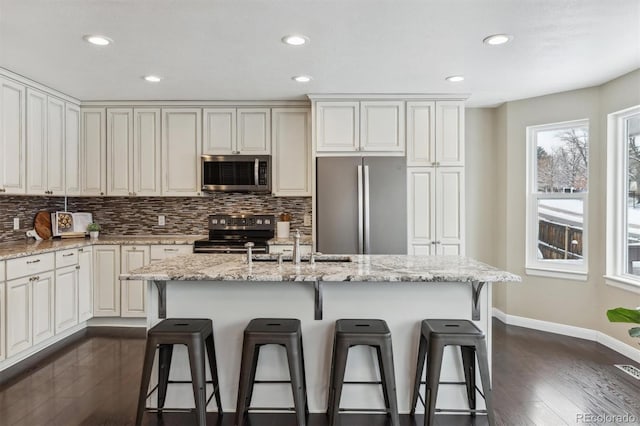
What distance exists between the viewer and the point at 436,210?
169 inches

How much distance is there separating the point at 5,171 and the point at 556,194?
5359 mm

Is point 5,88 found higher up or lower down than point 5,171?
higher up

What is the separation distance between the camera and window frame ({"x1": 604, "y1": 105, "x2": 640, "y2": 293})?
12.4 ft

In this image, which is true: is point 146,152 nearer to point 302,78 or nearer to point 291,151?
point 291,151

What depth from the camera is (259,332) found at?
7.35 feet

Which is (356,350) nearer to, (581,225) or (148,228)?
(581,225)

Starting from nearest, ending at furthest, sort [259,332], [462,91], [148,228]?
[259,332] < [462,91] < [148,228]

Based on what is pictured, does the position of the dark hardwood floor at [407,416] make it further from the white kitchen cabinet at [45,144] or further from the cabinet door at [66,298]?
the white kitchen cabinet at [45,144]

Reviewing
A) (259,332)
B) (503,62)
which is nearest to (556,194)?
(503,62)

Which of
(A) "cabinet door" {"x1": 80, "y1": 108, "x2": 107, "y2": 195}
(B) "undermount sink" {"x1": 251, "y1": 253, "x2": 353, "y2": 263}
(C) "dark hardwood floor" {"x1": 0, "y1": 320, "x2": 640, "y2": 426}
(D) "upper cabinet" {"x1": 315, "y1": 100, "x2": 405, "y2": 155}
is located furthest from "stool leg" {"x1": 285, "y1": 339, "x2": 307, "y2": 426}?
(A) "cabinet door" {"x1": 80, "y1": 108, "x2": 107, "y2": 195}

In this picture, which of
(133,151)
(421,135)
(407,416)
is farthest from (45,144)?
(407,416)

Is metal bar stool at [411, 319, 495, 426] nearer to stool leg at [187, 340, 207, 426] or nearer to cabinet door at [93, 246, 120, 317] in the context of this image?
stool leg at [187, 340, 207, 426]

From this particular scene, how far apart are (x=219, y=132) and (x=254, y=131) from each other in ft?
1.31

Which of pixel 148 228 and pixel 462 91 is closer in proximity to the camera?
pixel 462 91
